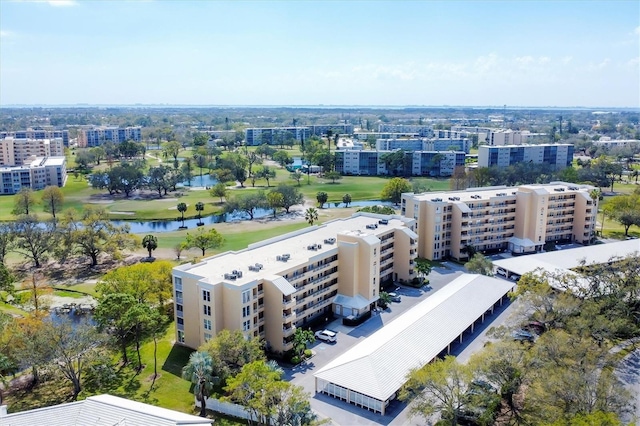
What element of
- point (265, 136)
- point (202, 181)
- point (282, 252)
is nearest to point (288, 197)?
point (202, 181)

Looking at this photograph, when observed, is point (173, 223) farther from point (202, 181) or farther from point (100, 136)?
point (100, 136)

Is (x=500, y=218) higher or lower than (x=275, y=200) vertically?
higher

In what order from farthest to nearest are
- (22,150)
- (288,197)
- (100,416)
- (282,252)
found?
(22,150) < (288,197) < (282,252) < (100,416)

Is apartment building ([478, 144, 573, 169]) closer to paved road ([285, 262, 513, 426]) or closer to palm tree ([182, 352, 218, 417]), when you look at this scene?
paved road ([285, 262, 513, 426])

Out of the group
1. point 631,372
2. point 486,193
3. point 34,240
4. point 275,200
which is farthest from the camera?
point 275,200

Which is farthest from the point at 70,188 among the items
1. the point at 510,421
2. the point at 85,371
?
the point at 510,421

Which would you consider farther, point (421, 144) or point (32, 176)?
point (421, 144)

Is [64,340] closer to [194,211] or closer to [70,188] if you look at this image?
[194,211]
